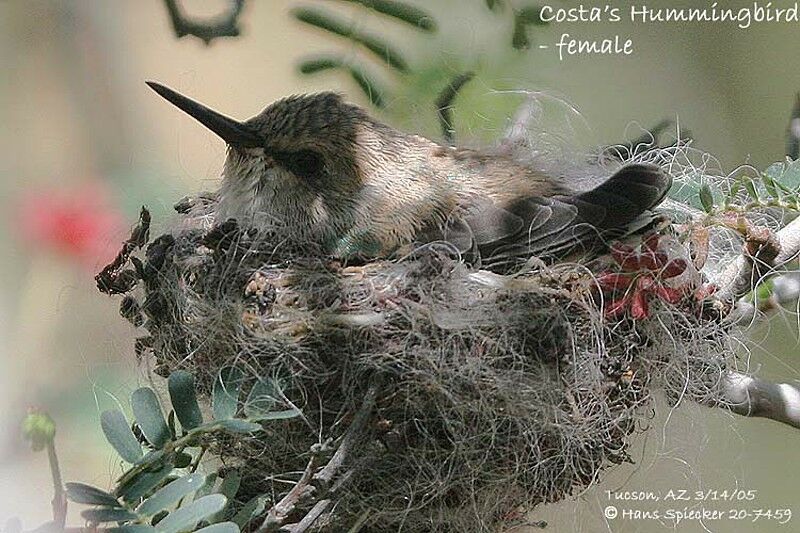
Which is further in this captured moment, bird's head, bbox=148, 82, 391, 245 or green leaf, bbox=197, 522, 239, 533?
bird's head, bbox=148, 82, 391, 245

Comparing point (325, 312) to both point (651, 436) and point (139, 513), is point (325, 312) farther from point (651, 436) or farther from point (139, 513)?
point (651, 436)

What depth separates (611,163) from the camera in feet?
6.42

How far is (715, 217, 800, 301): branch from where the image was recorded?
5.07 feet

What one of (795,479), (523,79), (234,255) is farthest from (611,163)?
(795,479)

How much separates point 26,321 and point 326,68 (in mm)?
1297

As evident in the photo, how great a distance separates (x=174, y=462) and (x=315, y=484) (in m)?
0.18

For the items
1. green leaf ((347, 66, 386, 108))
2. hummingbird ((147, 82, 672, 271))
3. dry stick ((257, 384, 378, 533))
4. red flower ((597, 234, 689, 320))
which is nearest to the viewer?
dry stick ((257, 384, 378, 533))

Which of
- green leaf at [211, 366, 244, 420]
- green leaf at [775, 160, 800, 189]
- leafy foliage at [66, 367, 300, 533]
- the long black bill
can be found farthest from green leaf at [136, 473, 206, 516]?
green leaf at [775, 160, 800, 189]

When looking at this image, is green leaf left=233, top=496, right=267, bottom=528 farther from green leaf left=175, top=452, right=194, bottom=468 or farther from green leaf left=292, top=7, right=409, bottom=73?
green leaf left=292, top=7, right=409, bottom=73

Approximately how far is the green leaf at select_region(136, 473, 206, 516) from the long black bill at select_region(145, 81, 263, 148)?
0.69 metres

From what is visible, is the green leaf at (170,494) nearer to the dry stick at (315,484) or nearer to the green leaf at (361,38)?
the dry stick at (315,484)

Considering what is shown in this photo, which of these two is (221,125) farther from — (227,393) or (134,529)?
(134,529)

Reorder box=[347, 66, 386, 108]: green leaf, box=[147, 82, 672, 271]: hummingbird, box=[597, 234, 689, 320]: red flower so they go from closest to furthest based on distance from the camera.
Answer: box=[597, 234, 689, 320]: red flower
box=[147, 82, 672, 271]: hummingbird
box=[347, 66, 386, 108]: green leaf

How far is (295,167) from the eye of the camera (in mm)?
1763
